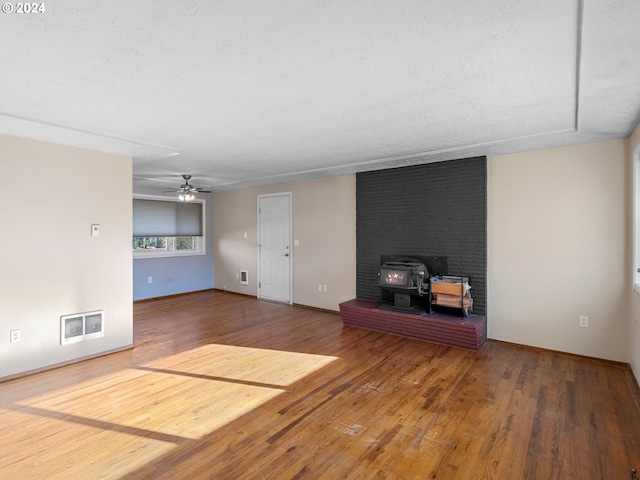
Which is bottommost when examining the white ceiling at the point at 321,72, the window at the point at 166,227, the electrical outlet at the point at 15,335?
the electrical outlet at the point at 15,335

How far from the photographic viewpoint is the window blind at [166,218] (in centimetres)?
634

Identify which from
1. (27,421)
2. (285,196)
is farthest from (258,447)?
(285,196)

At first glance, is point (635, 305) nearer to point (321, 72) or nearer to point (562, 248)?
point (562, 248)

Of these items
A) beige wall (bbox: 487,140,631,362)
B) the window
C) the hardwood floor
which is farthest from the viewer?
the window

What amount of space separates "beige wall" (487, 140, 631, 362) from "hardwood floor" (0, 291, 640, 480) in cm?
28

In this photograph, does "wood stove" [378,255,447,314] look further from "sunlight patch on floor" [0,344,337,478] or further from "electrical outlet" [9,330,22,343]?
"electrical outlet" [9,330,22,343]

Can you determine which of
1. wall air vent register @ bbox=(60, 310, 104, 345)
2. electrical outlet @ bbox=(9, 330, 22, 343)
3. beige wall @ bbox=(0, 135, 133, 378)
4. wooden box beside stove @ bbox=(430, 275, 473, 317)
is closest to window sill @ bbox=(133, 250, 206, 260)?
beige wall @ bbox=(0, 135, 133, 378)

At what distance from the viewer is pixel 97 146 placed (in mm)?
3447

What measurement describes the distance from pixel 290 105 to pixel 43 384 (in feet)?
10.6

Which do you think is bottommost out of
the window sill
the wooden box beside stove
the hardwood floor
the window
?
the hardwood floor

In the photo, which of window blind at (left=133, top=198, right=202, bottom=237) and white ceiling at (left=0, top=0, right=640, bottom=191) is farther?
window blind at (left=133, top=198, right=202, bottom=237)

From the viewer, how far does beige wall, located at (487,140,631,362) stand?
3.36 metres

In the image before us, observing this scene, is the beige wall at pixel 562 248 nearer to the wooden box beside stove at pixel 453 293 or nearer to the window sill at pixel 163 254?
the wooden box beside stove at pixel 453 293

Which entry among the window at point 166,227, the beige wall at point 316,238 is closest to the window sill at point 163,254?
the window at point 166,227
